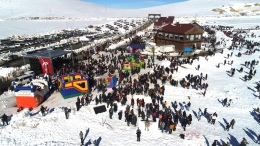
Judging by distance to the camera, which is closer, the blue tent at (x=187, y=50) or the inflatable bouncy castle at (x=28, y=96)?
the inflatable bouncy castle at (x=28, y=96)

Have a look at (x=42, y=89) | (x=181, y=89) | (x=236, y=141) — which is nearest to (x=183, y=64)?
(x=181, y=89)

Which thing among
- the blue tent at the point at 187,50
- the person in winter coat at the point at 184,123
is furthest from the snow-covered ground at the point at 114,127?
the blue tent at the point at 187,50

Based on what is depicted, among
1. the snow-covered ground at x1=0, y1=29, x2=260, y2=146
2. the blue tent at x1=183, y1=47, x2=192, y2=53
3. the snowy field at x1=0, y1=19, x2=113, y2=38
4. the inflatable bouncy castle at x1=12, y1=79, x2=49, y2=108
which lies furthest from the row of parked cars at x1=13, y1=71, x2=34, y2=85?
the snowy field at x1=0, y1=19, x2=113, y2=38

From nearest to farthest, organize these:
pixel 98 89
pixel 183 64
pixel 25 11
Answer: pixel 98 89
pixel 183 64
pixel 25 11

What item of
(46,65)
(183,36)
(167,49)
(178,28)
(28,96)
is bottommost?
(28,96)

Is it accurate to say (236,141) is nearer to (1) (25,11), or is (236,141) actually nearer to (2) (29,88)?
(2) (29,88)

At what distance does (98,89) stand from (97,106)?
3666mm

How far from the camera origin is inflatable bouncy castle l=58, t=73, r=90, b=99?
20875mm

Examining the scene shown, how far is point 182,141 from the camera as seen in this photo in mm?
15117

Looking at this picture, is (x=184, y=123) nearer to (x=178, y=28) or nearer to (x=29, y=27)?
(x=178, y=28)

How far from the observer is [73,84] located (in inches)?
829

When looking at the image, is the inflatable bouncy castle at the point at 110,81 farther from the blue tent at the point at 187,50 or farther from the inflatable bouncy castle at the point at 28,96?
the blue tent at the point at 187,50

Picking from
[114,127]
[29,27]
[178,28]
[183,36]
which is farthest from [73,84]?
[29,27]

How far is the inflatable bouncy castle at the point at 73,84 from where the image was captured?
68.5 ft
